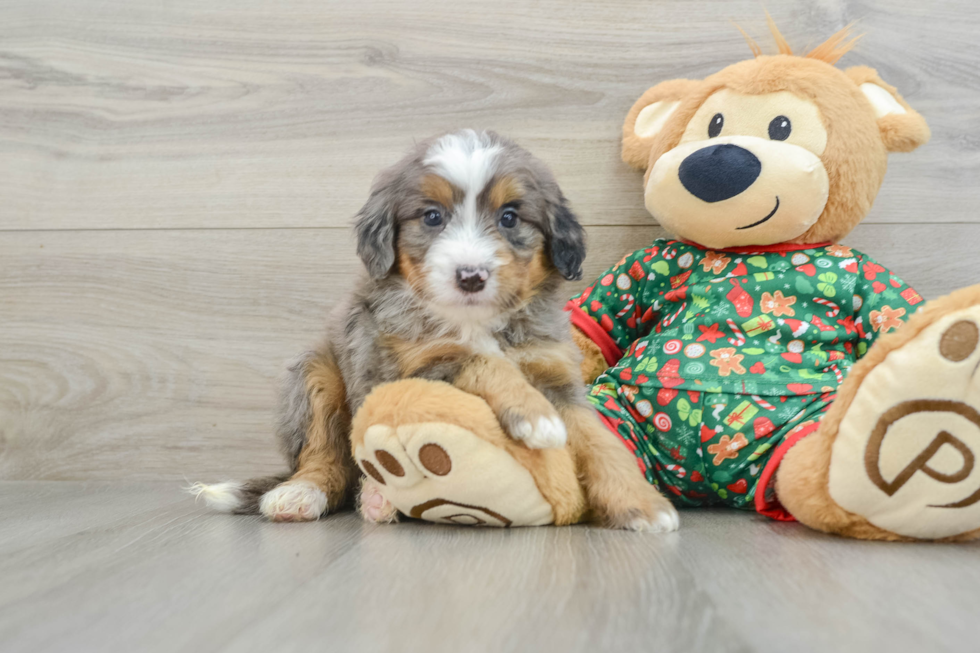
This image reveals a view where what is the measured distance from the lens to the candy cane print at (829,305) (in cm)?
183

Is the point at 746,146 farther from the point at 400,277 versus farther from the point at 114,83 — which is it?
the point at 114,83

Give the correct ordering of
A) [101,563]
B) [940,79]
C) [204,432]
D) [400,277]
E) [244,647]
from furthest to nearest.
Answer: [204,432]
[940,79]
[400,277]
[101,563]
[244,647]

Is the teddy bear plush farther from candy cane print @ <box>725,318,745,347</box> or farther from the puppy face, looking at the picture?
the puppy face

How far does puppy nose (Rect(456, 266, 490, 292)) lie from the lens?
4.85ft

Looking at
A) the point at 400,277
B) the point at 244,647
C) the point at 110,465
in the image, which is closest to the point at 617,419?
the point at 400,277

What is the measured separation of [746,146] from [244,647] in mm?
1519

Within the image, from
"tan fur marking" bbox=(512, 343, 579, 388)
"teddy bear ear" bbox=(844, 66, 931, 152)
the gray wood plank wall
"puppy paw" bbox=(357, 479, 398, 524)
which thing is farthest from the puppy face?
"teddy bear ear" bbox=(844, 66, 931, 152)

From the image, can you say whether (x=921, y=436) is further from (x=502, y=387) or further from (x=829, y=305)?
(x=502, y=387)

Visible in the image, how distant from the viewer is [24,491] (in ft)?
7.26

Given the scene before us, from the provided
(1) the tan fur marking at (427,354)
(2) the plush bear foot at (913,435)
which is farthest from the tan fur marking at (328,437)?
(2) the plush bear foot at (913,435)

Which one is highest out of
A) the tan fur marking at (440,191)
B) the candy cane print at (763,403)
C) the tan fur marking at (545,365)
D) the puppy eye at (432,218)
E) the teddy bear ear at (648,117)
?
the teddy bear ear at (648,117)

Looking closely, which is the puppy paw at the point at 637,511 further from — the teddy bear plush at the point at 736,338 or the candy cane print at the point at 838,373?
the candy cane print at the point at 838,373

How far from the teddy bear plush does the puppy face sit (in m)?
0.23

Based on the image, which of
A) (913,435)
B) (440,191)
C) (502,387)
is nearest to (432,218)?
(440,191)
